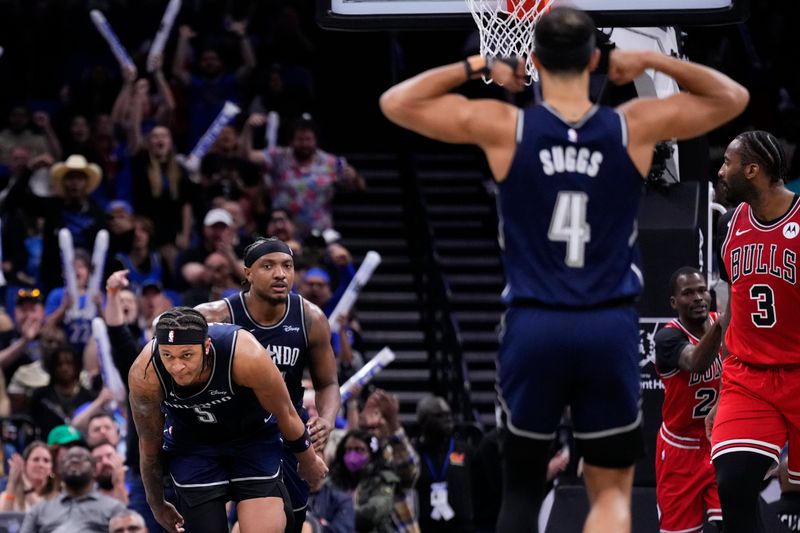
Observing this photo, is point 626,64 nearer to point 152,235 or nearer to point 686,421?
point 686,421

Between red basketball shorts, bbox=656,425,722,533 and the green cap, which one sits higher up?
red basketball shorts, bbox=656,425,722,533

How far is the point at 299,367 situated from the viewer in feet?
26.6

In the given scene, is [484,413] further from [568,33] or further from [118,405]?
[568,33]

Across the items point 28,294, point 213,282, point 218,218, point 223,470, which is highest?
point 223,470

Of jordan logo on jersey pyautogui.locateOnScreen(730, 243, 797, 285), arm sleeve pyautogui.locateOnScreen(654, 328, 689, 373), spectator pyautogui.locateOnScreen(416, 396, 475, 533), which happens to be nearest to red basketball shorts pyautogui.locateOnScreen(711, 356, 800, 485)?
jordan logo on jersey pyautogui.locateOnScreen(730, 243, 797, 285)

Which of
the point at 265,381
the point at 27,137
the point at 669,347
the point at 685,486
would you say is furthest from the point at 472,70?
the point at 27,137

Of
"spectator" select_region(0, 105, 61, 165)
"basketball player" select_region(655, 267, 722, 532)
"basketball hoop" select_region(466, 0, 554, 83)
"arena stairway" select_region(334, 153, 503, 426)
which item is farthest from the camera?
"arena stairway" select_region(334, 153, 503, 426)

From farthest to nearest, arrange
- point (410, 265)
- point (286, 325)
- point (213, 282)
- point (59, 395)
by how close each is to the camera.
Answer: point (410, 265) < point (213, 282) < point (59, 395) < point (286, 325)

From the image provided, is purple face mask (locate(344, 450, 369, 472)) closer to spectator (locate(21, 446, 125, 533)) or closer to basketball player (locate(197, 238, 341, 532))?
spectator (locate(21, 446, 125, 533))

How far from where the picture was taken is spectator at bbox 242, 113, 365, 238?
14789 mm

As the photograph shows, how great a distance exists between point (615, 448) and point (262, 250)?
2.86 m

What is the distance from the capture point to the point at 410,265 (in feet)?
55.7

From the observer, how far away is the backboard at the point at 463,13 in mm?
7996

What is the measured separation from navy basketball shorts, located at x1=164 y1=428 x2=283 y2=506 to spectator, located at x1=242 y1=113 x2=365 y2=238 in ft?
23.4
